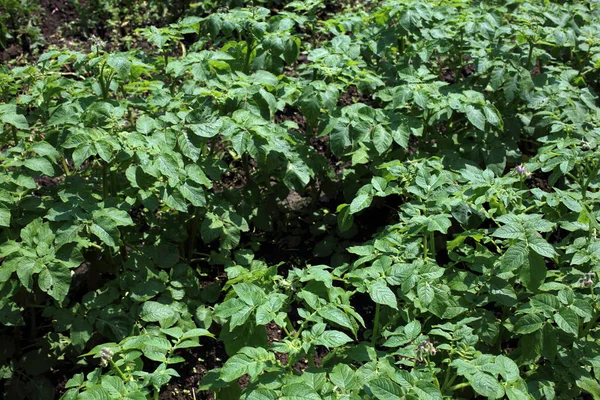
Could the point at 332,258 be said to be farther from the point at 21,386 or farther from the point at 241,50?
the point at 21,386

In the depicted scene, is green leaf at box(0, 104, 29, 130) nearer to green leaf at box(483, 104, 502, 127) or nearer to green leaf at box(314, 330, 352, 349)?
green leaf at box(314, 330, 352, 349)

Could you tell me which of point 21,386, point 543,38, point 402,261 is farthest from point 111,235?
point 543,38

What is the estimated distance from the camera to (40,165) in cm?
297

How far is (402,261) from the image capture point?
274 centimetres

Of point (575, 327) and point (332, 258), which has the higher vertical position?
point (575, 327)

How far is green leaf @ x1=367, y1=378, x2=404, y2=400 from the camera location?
2.28 metres

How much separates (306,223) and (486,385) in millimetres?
1889

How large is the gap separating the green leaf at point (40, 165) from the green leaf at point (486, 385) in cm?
185

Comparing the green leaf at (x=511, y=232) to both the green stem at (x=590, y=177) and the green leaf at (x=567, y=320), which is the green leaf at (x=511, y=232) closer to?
the green leaf at (x=567, y=320)

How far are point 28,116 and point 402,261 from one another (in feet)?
6.31

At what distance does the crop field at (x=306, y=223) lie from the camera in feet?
8.30

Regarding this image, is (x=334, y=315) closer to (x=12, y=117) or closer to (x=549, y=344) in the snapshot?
(x=549, y=344)

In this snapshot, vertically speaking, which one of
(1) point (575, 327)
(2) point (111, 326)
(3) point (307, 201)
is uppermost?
(1) point (575, 327)

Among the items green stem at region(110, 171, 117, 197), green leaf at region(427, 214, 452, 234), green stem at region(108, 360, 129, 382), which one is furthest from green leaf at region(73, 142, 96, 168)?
green leaf at region(427, 214, 452, 234)
